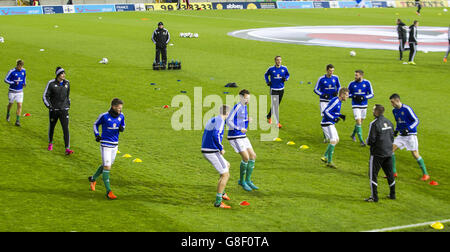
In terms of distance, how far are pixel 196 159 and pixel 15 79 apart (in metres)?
6.91

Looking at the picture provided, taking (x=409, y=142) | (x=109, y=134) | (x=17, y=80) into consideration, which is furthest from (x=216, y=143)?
(x=17, y=80)

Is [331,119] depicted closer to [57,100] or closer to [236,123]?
[236,123]

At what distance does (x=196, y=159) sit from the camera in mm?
15094

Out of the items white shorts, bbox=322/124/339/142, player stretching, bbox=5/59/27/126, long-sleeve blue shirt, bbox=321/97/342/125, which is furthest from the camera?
player stretching, bbox=5/59/27/126

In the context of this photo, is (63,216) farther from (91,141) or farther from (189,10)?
(189,10)

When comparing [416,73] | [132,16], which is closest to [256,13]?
[132,16]

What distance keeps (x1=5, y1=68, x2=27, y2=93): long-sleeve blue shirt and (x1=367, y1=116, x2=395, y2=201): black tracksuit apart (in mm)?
11452

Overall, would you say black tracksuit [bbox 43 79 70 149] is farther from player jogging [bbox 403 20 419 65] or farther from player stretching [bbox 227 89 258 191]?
player jogging [bbox 403 20 419 65]

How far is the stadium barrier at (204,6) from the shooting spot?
62.1m

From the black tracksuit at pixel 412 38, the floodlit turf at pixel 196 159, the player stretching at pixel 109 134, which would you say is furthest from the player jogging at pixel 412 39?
the player stretching at pixel 109 134

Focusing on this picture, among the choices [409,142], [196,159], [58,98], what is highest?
[58,98]

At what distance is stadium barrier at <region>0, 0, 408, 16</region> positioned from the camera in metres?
62.1

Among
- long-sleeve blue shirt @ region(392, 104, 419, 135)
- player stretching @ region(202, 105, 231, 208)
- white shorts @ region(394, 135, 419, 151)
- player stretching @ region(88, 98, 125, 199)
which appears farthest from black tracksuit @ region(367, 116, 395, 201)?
player stretching @ region(88, 98, 125, 199)

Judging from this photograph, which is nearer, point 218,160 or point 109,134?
point 218,160
